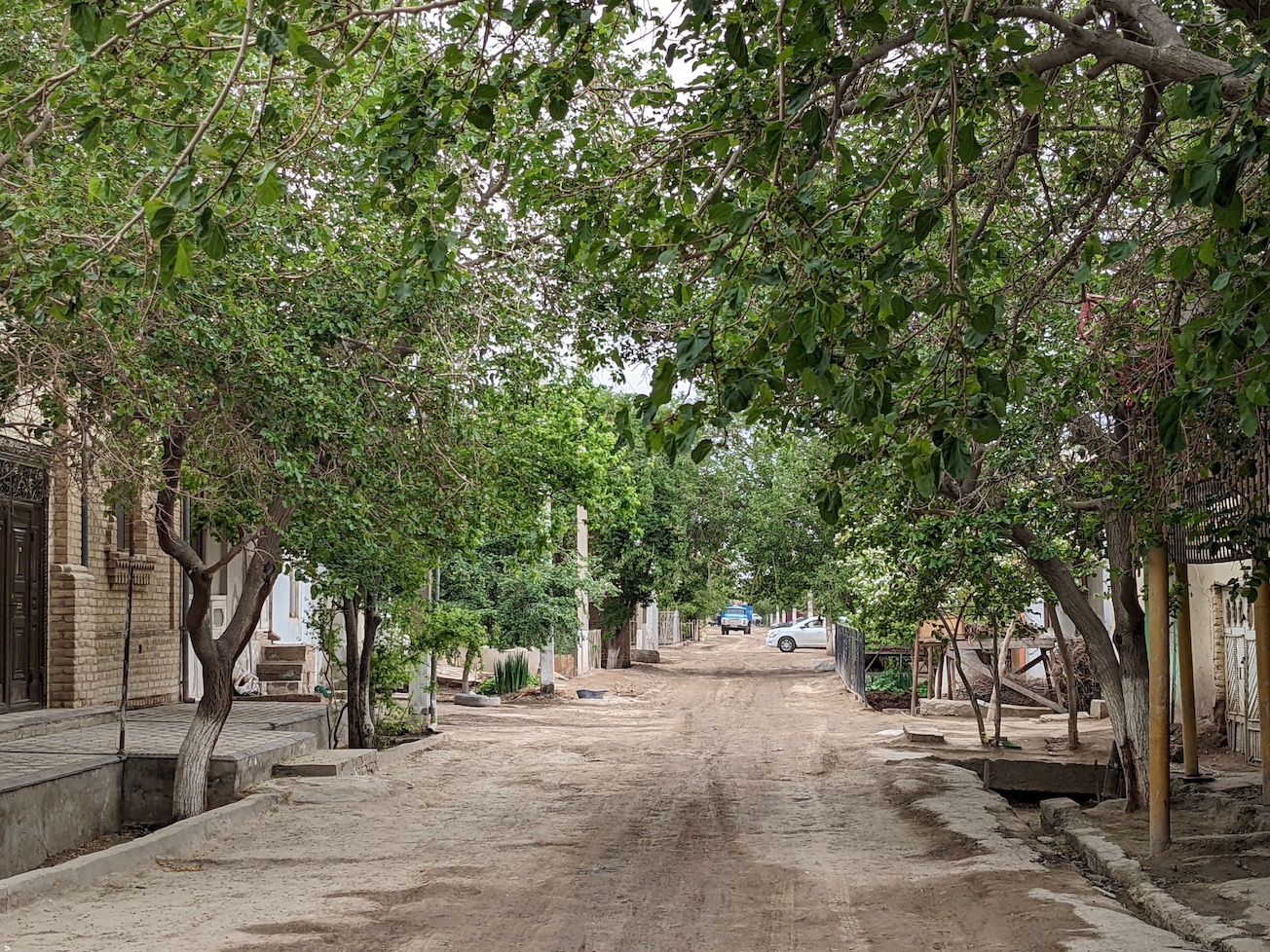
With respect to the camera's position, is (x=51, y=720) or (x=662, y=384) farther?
(x=51, y=720)

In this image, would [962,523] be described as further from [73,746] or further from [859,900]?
[73,746]

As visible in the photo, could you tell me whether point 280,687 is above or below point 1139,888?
above

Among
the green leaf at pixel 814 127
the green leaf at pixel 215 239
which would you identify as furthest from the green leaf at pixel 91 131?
the green leaf at pixel 814 127

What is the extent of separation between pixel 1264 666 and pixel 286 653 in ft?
57.5

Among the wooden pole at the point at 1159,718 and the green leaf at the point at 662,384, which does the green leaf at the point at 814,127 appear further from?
the wooden pole at the point at 1159,718

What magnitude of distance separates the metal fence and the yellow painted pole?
1525 centimetres

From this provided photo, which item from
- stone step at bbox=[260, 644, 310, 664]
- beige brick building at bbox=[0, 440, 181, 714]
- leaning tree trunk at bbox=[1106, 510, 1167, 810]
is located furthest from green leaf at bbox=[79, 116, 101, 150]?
stone step at bbox=[260, 644, 310, 664]

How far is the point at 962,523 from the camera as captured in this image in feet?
37.1

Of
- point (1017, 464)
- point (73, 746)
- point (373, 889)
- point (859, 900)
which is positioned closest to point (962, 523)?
point (1017, 464)

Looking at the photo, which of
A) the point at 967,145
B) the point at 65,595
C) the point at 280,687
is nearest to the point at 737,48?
the point at 967,145

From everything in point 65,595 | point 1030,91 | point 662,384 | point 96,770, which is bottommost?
point 96,770

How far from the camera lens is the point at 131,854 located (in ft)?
31.8

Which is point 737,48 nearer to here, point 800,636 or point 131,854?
point 131,854

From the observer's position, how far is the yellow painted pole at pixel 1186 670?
11.9 meters
